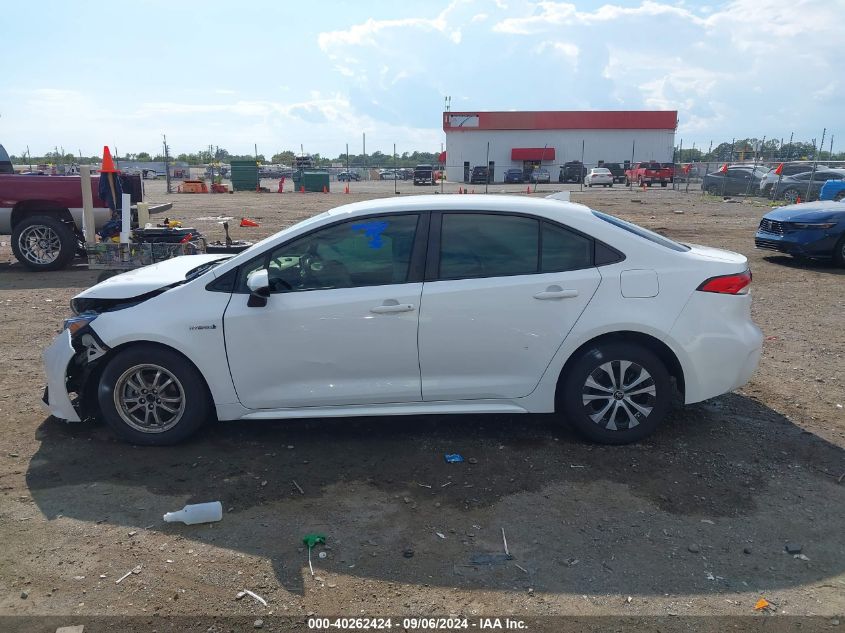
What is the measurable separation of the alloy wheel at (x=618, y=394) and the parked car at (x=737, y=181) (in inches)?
1215

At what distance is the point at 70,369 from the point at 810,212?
1155 cm

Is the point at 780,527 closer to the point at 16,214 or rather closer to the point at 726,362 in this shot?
the point at 726,362

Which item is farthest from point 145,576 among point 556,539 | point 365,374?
point 556,539

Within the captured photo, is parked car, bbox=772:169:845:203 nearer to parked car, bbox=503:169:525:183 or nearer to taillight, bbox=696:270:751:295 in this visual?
parked car, bbox=503:169:525:183

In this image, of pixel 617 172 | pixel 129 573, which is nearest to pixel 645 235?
pixel 129 573

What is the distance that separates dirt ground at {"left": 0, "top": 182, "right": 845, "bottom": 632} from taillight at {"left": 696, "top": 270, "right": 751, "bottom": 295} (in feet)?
3.41

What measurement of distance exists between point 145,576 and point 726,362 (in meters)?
3.68

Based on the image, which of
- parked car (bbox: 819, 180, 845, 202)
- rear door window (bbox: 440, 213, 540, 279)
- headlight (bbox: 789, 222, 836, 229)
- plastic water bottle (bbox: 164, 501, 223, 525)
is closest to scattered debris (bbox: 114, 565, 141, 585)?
plastic water bottle (bbox: 164, 501, 223, 525)

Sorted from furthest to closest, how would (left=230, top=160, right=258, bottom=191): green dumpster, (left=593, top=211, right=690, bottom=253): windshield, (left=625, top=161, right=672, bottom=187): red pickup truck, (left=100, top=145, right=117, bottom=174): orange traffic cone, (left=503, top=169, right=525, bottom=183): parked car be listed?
(left=503, top=169, right=525, bottom=183): parked car < (left=625, top=161, right=672, bottom=187): red pickup truck < (left=230, top=160, right=258, bottom=191): green dumpster < (left=100, top=145, right=117, bottom=174): orange traffic cone < (left=593, top=211, right=690, bottom=253): windshield

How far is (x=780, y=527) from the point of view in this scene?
3654 millimetres

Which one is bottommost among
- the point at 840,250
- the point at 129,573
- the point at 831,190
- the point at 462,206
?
the point at 129,573

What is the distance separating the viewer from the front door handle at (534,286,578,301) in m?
4.39

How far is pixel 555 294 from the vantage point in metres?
4.40

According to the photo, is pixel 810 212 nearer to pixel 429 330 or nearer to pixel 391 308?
pixel 429 330
